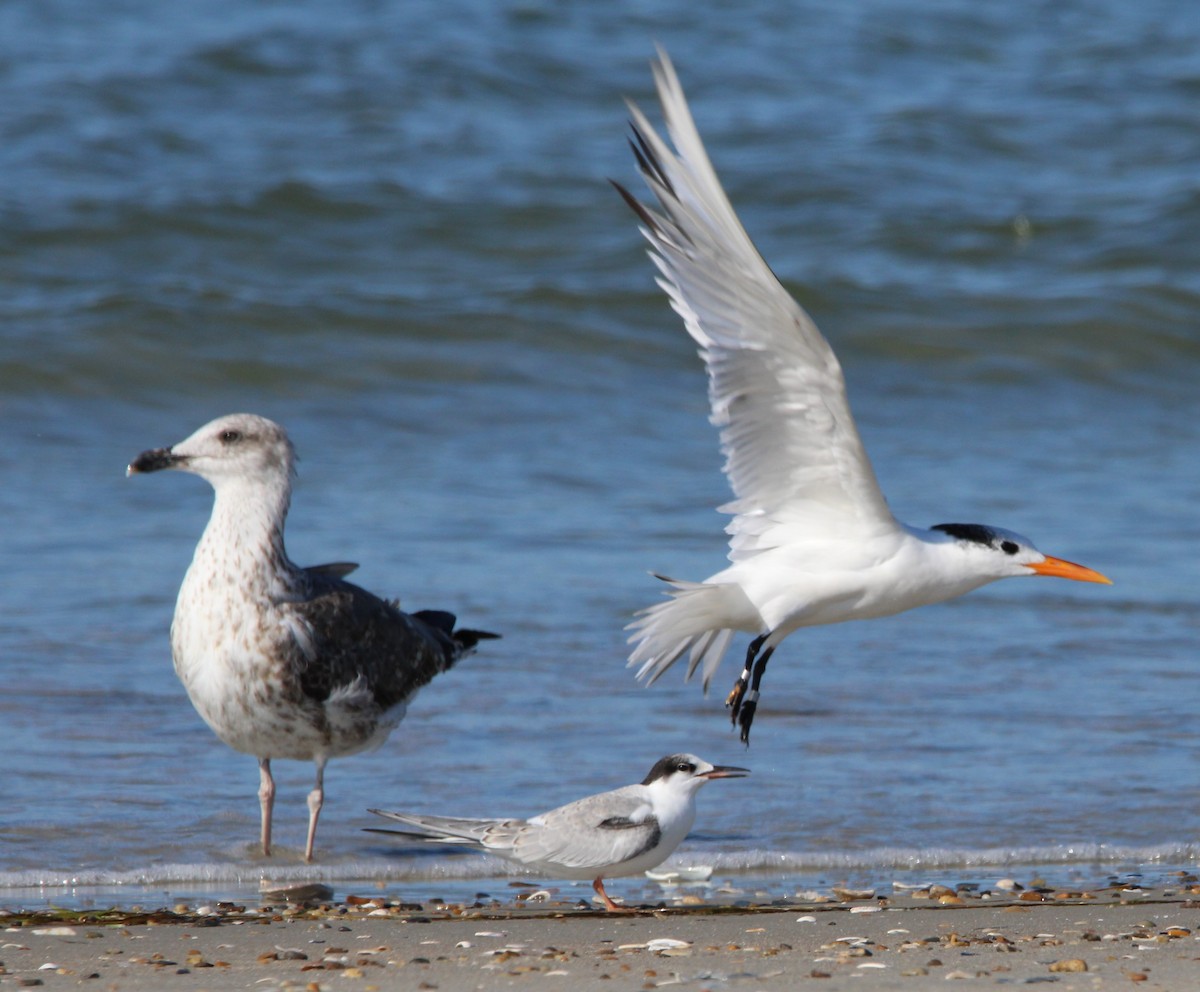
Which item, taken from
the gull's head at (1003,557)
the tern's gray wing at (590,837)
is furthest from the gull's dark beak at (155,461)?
the gull's head at (1003,557)

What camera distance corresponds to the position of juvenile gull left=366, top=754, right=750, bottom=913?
14.5ft

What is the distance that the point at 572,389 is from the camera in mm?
11156

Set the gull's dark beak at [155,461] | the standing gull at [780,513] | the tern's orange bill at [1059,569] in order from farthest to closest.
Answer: the tern's orange bill at [1059,569] → the gull's dark beak at [155,461] → the standing gull at [780,513]

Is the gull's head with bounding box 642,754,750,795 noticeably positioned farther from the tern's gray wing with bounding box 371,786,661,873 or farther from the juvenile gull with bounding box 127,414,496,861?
the juvenile gull with bounding box 127,414,496,861

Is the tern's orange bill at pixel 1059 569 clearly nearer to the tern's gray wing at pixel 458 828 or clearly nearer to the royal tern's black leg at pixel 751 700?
the royal tern's black leg at pixel 751 700

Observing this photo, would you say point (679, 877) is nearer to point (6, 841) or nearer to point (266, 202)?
point (6, 841)

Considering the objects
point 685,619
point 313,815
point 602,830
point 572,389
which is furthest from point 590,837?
point 572,389

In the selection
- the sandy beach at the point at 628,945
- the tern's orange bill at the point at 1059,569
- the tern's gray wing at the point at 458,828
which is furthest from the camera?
the tern's orange bill at the point at 1059,569

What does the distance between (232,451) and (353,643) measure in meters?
0.67

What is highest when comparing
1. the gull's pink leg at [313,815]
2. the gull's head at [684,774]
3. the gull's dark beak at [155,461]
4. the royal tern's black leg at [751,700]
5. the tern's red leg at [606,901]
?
the gull's dark beak at [155,461]

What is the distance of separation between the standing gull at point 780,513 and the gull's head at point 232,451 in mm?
1228

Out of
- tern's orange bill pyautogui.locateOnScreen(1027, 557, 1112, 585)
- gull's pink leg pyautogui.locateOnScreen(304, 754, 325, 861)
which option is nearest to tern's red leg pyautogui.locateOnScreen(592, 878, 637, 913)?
gull's pink leg pyautogui.locateOnScreen(304, 754, 325, 861)

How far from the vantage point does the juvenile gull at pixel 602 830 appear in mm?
4418

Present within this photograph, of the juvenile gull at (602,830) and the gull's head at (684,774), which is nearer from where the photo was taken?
the juvenile gull at (602,830)
